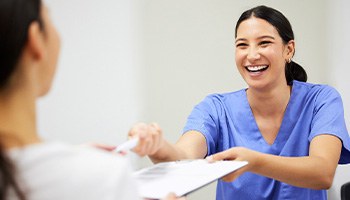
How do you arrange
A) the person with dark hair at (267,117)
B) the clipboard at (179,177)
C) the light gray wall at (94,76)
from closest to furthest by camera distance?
1. the clipboard at (179,177)
2. the person with dark hair at (267,117)
3. the light gray wall at (94,76)

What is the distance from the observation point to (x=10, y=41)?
0.46m

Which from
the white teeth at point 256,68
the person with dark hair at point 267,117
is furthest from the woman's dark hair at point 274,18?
the white teeth at point 256,68

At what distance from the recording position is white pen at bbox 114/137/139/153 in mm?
760

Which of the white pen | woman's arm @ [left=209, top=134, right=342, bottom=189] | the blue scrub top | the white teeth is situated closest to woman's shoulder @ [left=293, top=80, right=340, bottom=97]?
the blue scrub top

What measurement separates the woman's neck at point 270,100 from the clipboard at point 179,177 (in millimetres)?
503

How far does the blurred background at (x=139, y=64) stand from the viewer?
1466mm

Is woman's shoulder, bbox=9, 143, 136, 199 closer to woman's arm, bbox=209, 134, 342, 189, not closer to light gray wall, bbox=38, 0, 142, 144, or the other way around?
woman's arm, bbox=209, 134, 342, 189

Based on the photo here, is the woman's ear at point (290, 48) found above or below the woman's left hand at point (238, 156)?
above

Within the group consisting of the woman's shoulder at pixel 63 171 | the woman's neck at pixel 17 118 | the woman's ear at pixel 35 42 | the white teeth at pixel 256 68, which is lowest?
the woman's shoulder at pixel 63 171

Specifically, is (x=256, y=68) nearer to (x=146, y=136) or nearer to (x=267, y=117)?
(x=267, y=117)

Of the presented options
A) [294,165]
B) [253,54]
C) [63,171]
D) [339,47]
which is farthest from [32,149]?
[339,47]

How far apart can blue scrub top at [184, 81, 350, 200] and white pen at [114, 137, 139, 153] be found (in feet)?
1.33

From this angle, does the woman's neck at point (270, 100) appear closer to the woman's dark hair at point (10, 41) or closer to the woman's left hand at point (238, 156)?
the woman's left hand at point (238, 156)

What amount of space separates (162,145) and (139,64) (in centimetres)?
63
